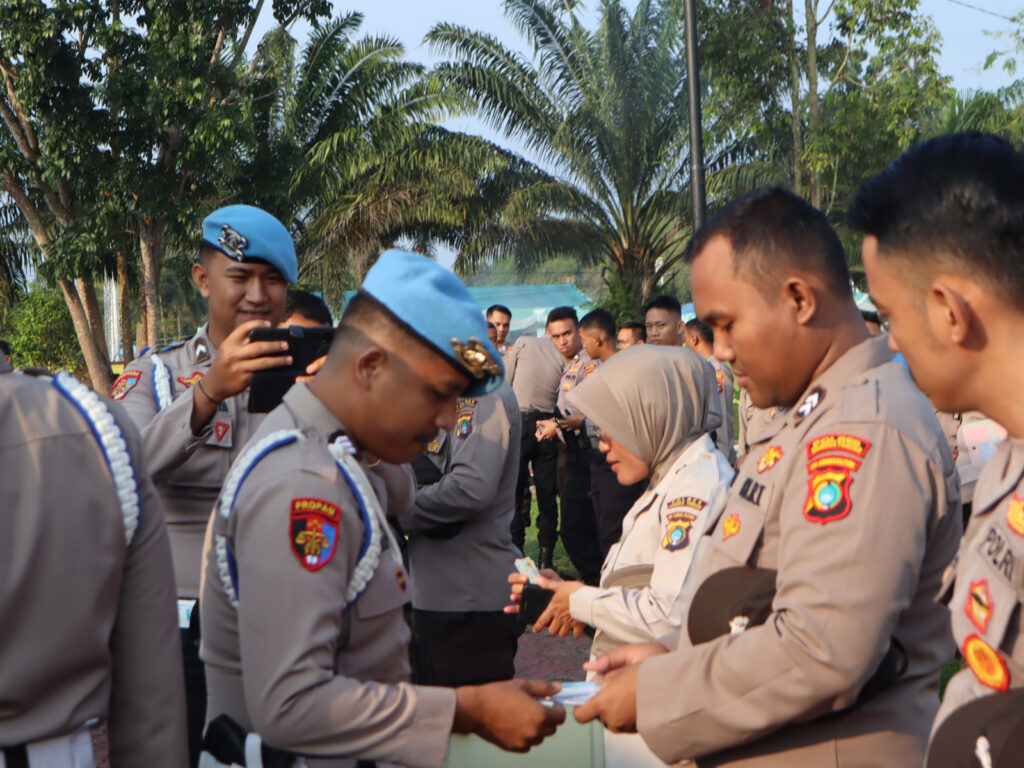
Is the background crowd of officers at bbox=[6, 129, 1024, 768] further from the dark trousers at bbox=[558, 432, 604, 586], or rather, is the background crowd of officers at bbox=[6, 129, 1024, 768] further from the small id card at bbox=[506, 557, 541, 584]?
the dark trousers at bbox=[558, 432, 604, 586]

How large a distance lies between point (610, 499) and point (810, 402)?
5128mm

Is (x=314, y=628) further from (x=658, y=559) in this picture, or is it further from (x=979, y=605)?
(x=658, y=559)

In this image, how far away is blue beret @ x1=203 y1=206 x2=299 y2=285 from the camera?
334cm

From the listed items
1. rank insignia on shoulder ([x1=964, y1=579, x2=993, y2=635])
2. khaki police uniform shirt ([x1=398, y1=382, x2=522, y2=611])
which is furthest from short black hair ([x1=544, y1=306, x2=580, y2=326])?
rank insignia on shoulder ([x1=964, y1=579, x2=993, y2=635])

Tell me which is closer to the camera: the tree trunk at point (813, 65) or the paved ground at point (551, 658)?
the paved ground at point (551, 658)

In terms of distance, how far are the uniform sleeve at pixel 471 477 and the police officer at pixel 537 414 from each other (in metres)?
4.95

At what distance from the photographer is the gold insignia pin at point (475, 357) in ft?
6.67

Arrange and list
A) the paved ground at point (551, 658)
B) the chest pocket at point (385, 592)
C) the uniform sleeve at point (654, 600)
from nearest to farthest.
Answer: the chest pocket at point (385, 592) → the uniform sleeve at point (654, 600) → the paved ground at point (551, 658)

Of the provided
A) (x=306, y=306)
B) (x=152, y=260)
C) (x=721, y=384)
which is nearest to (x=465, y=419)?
(x=306, y=306)

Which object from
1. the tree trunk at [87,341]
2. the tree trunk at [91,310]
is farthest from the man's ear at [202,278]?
the tree trunk at [91,310]

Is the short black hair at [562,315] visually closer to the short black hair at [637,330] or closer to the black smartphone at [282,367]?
the short black hair at [637,330]

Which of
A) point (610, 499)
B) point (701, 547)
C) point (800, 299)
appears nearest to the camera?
point (800, 299)

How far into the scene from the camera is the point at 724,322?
2.18 metres

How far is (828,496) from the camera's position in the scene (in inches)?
71.1
